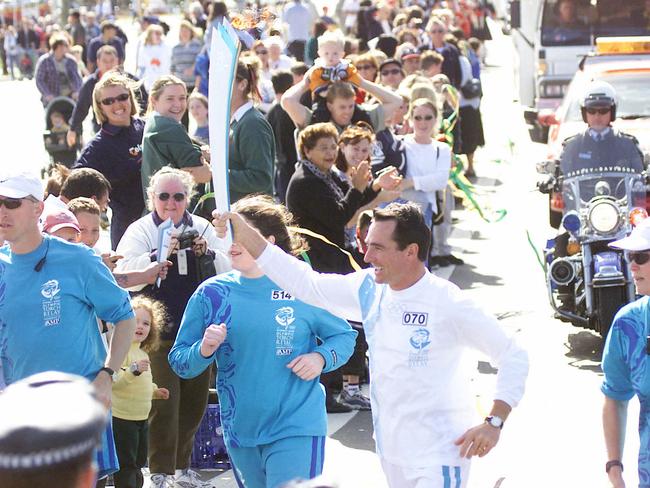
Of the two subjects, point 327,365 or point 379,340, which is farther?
point 327,365

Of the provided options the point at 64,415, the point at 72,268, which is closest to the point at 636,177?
the point at 72,268

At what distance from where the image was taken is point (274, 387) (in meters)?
5.98

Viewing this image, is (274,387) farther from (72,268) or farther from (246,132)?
(246,132)

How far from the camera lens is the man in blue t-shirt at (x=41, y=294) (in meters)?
5.73

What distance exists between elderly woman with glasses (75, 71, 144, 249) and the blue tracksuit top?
11.6ft

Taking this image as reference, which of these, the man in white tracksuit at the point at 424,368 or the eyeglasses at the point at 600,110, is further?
the eyeglasses at the point at 600,110

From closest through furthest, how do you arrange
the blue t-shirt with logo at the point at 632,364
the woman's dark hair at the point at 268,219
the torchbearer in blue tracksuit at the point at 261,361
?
the blue t-shirt with logo at the point at 632,364 < the torchbearer in blue tracksuit at the point at 261,361 < the woman's dark hair at the point at 268,219

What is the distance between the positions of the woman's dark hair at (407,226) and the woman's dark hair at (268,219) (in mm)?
685

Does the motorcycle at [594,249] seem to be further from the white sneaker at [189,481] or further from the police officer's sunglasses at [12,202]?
the police officer's sunglasses at [12,202]

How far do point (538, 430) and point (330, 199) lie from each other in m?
1.93

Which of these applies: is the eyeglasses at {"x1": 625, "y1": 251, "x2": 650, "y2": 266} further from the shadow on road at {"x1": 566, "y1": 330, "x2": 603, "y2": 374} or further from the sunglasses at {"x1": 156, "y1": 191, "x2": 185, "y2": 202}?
the shadow on road at {"x1": 566, "y1": 330, "x2": 603, "y2": 374}

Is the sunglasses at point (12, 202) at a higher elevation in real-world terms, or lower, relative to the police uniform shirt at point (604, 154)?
higher

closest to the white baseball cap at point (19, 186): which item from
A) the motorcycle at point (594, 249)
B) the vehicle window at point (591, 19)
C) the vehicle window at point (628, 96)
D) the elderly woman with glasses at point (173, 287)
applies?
the elderly woman with glasses at point (173, 287)

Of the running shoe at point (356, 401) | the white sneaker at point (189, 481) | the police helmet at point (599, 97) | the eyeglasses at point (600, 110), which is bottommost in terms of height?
the running shoe at point (356, 401)
